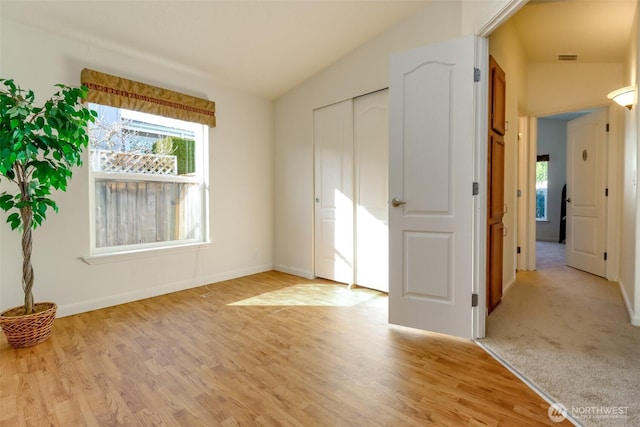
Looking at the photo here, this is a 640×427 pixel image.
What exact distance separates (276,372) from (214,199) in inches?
102

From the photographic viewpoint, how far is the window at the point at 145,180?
3111 mm

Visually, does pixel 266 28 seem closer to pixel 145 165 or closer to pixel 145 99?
pixel 145 99

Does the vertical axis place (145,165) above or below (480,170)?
above

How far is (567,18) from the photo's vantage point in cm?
327

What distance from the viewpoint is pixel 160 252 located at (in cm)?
348

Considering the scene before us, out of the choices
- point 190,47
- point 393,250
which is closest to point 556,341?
point 393,250

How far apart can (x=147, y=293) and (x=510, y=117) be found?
4.37 metres

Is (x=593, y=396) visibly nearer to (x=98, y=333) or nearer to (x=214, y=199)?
(x=98, y=333)

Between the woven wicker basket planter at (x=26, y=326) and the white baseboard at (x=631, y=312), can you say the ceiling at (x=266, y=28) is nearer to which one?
the woven wicker basket planter at (x=26, y=326)

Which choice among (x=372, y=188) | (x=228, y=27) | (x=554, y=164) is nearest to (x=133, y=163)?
(x=228, y=27)

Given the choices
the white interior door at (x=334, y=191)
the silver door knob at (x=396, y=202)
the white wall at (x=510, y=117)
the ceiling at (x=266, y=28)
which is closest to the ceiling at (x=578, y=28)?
the ceiling at (x=266, y=28)

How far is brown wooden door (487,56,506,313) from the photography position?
2.62 metres

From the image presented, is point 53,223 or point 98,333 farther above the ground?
point 53,223

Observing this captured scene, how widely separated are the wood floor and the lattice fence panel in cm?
141
